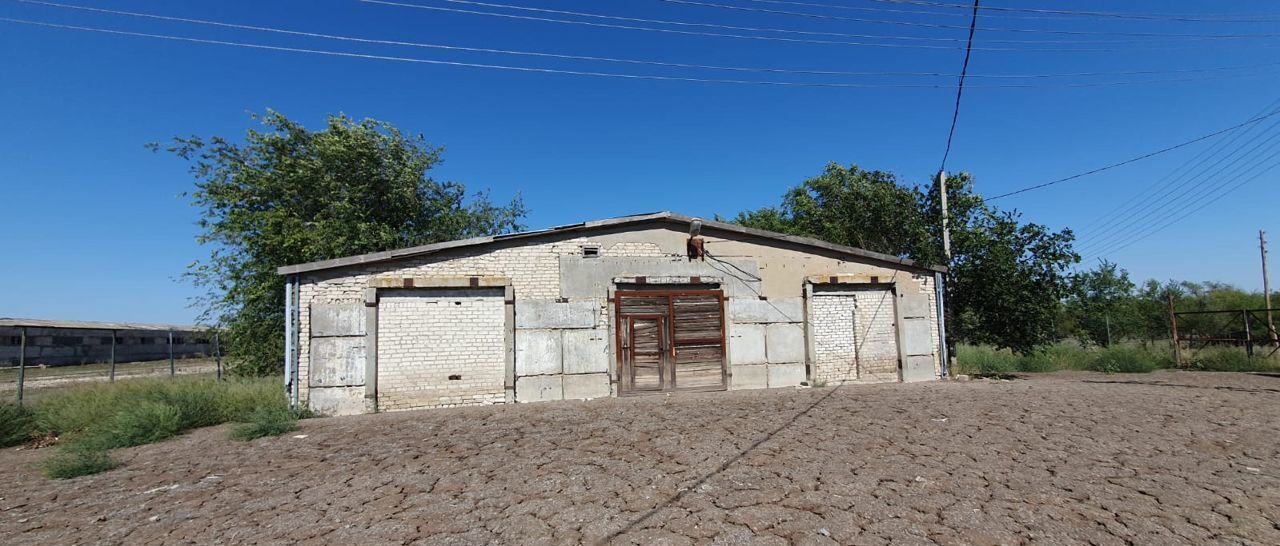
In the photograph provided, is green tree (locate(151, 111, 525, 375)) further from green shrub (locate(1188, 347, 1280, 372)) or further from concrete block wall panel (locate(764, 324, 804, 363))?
green shrub (locate(1188, 347, 1280, 372))

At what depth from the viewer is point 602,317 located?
1127 cm

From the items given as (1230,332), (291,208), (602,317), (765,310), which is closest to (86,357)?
(291,208)

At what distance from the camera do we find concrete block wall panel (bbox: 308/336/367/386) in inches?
389

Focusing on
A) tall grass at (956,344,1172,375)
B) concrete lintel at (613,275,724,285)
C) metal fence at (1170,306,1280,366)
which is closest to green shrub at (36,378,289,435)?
concrete lintel at (613,275,724,285)

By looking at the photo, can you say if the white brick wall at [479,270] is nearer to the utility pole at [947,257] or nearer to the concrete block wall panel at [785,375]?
the concrete block wall panel at [785,375]

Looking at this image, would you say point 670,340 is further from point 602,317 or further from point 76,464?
point 76,464

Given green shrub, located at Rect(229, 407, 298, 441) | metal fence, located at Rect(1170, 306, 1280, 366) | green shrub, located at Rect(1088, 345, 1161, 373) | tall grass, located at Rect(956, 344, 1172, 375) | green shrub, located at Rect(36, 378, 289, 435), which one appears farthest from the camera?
tall grass, located at Rect(956, 344, 1172, 375)

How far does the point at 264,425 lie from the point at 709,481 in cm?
716

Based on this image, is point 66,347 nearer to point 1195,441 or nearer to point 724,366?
point 724,366

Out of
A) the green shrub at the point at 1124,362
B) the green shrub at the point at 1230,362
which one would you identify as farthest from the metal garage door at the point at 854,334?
the green shrub at the point at 1230,362

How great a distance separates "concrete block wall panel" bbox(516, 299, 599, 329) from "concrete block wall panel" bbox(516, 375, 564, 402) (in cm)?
108

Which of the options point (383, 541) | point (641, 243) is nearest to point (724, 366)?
point (641, 243)

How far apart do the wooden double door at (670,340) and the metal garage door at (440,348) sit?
2656 millimetres

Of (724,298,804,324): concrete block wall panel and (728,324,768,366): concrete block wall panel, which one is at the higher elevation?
(724,298,804,324): concrete block wall panel
